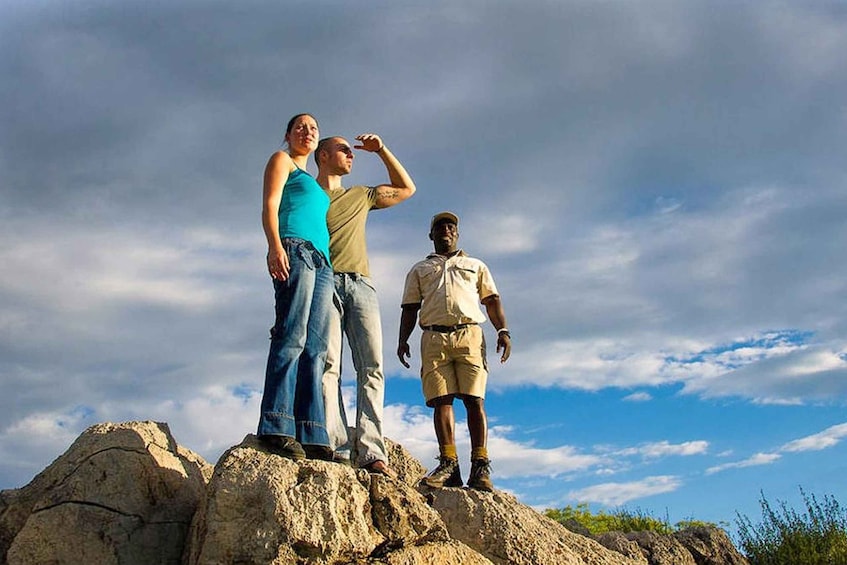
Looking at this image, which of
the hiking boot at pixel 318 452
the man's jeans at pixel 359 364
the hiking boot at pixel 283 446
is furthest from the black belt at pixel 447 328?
the hiking boot at pixel 283 446

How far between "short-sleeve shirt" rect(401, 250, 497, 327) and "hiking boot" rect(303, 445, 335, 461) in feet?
6.11

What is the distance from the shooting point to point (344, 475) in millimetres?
4734

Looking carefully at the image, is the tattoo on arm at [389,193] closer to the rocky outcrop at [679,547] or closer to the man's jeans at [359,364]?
the man's jeans at [359,364]

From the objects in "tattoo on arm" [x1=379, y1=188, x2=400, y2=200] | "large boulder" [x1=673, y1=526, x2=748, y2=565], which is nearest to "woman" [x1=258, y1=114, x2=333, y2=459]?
"tattoo on arm" [x1=379, y1=188, x2=400, y2=200]

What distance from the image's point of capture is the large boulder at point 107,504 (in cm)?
488

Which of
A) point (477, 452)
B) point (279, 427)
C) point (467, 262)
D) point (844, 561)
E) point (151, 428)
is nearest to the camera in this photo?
point (279, 427)

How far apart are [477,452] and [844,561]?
24.4 ft

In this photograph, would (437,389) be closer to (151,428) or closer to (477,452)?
(477,452)

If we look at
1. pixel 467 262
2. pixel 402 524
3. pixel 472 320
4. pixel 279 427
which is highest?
pixel 467 262

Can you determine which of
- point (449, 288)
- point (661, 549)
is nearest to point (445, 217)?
point (449, 288)

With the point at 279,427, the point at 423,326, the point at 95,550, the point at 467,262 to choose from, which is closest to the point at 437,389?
the point at 423,326

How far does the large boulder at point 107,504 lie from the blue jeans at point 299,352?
0.73 m

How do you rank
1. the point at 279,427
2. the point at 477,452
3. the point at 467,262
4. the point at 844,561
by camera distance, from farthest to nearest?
the point at 844,561, the point at 467,262, the point at 477,452, the point at 279,427

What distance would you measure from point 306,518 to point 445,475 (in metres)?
2.35
